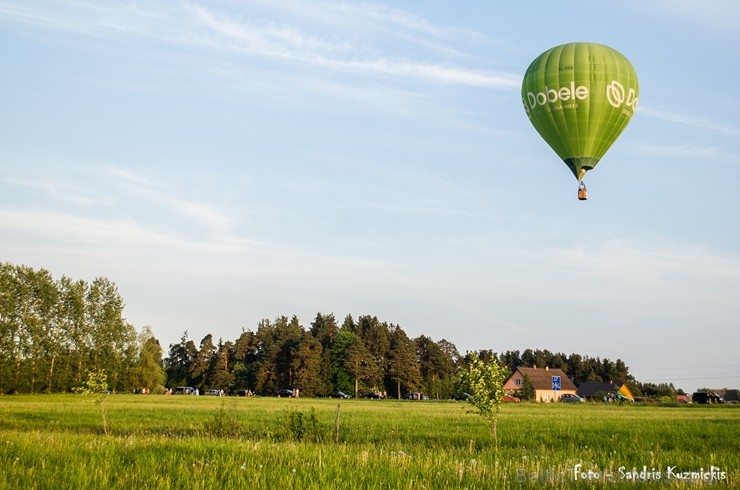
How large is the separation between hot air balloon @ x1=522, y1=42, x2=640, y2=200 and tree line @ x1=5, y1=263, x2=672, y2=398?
32.9 metres

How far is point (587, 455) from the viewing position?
20031 mm

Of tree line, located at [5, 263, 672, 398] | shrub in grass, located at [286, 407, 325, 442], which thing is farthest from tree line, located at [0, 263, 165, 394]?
shrub in grass, located at [286, 407, 325, 442]

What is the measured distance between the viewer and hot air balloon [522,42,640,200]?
126 ft

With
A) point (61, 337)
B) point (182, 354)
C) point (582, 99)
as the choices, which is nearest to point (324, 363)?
point (61, 337)

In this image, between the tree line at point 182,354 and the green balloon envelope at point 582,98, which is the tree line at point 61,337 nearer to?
the tree line at point 182,354

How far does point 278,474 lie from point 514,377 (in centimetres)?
14319

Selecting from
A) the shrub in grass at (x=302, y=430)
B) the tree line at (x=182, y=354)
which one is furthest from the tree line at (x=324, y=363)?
the shrub in grass at (x=302, y=430)

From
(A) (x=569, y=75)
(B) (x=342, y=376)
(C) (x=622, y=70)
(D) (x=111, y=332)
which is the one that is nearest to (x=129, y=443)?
(A) (x=569, y=75)

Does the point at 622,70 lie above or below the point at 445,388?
above

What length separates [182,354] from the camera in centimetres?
18950

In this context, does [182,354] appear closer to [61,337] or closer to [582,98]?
[61,337]

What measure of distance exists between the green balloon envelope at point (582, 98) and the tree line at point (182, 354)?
108ft

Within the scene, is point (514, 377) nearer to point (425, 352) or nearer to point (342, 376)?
point (425, 352)

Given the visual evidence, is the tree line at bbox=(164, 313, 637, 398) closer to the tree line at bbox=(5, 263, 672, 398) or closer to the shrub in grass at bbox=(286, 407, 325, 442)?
the tree line at bbox=(5, 263, 672, 398)
